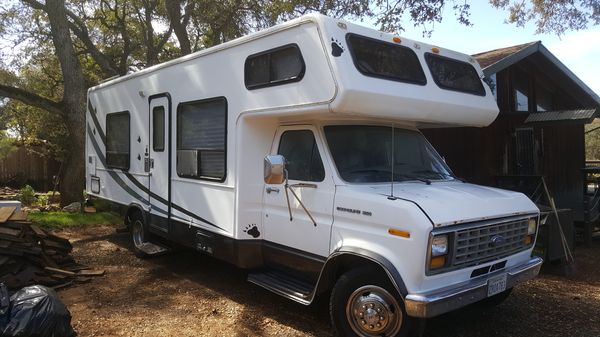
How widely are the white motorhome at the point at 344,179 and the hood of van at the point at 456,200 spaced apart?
0.7 inches

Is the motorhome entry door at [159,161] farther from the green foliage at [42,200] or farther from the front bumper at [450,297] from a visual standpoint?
the green foliage at [42,200]

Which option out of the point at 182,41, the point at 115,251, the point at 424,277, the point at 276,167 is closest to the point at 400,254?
the point at 424,277

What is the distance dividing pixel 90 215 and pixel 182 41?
749 cm

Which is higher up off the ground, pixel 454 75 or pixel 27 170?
pixel 454 75

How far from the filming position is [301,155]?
5.08 meters

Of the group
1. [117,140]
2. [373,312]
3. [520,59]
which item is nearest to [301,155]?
[373,312]

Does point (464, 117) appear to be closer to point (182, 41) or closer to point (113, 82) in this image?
point (113, 82)

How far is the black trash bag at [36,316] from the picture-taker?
4238 mm

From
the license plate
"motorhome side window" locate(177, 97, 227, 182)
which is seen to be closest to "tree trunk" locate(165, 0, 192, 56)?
A: "motorhome side window" locate(177, 97, 227, 182)

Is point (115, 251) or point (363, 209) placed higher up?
point (363, 209)

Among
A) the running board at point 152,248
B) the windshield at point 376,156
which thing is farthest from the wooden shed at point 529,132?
the running board at point 152,248

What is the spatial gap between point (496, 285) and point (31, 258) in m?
5.54

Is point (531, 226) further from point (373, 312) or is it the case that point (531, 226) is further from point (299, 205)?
point (299, 205)

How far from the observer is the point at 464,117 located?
5496mm
